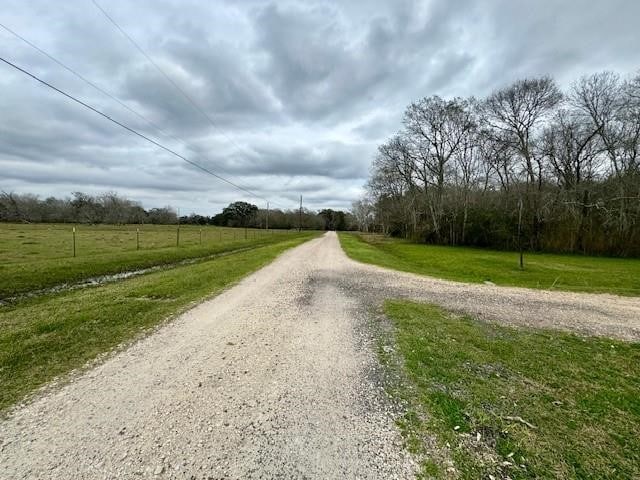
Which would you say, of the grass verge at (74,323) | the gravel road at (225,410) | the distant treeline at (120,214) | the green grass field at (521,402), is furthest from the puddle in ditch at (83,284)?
the distant treeline at (120,214)

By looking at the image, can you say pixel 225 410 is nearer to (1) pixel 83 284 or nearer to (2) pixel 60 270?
(1) pixel 83 284

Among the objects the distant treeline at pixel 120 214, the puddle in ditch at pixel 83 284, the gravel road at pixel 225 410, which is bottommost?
the puddle in ditch at pixel 83 284

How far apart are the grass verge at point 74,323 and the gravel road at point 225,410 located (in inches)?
19.1

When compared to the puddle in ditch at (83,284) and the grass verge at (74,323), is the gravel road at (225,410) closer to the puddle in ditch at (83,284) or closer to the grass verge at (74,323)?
the grass verge at (74,323)

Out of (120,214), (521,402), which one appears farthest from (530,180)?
(120,214)

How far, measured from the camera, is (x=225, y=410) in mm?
2990

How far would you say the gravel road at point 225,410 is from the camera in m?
2.28

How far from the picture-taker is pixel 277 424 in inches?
110

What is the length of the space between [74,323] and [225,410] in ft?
14.2

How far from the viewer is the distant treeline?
77.2 meters

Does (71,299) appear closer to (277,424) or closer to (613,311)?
(277,424)

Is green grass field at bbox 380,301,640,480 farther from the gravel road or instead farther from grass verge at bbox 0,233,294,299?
grass verge at bbox 0,233,294,299

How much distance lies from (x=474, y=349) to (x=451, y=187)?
35898 millimetres

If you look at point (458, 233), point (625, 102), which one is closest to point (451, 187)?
point (458, 233)
